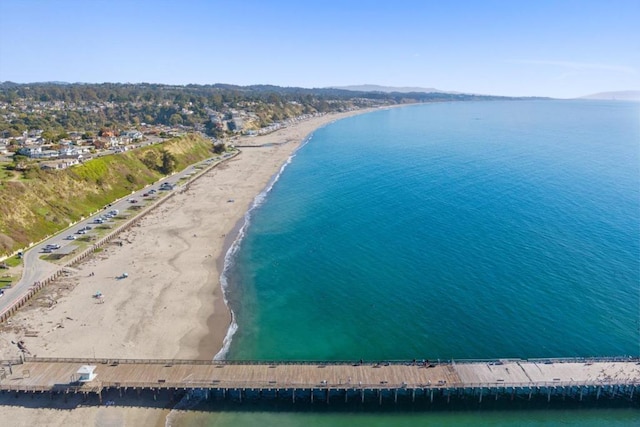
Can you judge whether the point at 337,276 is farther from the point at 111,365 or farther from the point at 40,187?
the point at 40,187

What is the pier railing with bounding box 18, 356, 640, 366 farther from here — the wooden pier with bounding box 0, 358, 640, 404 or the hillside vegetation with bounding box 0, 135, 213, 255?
the hillside vegetation with bounding box 0, 135, 213, 255

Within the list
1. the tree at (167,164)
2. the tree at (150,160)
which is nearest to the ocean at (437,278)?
the tree at (167,164)

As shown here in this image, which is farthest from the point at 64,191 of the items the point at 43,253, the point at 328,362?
the point at 328,362

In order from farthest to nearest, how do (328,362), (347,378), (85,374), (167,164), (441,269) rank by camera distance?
(167,164), (441,269), (328,362), (347,378), (85,374)

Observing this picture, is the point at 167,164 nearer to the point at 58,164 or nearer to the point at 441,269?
the point at 58,164

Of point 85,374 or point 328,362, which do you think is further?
point 328,362

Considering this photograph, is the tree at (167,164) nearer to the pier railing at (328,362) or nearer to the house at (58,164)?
the house at (58,164)
